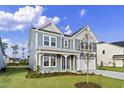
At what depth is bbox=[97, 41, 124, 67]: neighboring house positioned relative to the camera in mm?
36469

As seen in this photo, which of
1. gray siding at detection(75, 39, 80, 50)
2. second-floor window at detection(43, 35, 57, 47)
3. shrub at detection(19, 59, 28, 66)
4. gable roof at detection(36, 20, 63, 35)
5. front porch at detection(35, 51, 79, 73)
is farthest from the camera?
shrub at detection(19, 59, 28, 66)

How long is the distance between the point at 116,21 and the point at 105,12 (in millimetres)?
1911

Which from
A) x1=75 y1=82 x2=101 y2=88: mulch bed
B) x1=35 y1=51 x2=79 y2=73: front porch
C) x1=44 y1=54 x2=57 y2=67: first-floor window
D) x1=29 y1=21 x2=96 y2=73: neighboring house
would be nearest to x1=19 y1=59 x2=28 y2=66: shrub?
x1=29 y1=21 x2=96 y2=73: neighboring house

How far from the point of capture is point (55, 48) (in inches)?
839

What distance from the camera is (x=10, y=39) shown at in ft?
71.2

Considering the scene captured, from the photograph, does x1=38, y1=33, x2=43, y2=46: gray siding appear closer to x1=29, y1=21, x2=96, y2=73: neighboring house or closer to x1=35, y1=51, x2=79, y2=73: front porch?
x1=29, y1=21, x2=96, y2=73: neighboring house

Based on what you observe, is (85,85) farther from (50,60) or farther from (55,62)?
(55,62)

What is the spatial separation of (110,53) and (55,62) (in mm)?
18488

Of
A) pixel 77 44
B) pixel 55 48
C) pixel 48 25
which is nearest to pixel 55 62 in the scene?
pixel 55 48

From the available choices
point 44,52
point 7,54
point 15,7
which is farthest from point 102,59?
point 15,7

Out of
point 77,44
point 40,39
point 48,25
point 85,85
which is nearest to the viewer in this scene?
point 85,85

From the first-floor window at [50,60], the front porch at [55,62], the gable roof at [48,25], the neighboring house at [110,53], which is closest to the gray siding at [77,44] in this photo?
the front porch at [55,62]

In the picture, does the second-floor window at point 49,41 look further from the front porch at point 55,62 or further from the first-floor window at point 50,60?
the first-floor window at point 50,60
